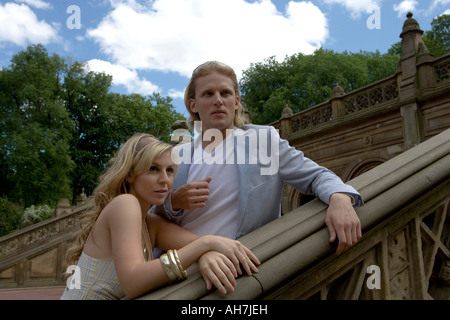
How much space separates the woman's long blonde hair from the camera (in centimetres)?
166

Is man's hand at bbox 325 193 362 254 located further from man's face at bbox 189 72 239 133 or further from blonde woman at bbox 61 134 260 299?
man's face at bbox 189 72 239 133

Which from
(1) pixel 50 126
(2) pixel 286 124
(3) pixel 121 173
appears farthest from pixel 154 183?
(1) pixel 50 126

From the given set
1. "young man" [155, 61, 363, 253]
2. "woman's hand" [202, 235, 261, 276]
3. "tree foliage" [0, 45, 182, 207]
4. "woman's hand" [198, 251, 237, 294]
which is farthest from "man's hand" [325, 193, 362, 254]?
"tree foliage" [0, 45, 182, 207]

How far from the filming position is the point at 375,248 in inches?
71.3

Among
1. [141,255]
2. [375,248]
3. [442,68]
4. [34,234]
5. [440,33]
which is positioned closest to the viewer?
[141,255]

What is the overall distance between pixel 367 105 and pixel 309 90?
51.9 ft

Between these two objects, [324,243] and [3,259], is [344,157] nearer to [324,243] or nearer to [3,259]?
[3,259]

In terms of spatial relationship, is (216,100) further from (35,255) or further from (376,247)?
(35,255)

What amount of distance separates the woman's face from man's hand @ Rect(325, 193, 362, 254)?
2.37 feet

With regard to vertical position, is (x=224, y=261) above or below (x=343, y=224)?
below

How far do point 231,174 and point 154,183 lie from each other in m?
0.41

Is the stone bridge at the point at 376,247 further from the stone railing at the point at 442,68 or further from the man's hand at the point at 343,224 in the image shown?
the stone railing at the point at 442,68

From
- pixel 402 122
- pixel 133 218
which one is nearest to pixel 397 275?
pixel 133 218
